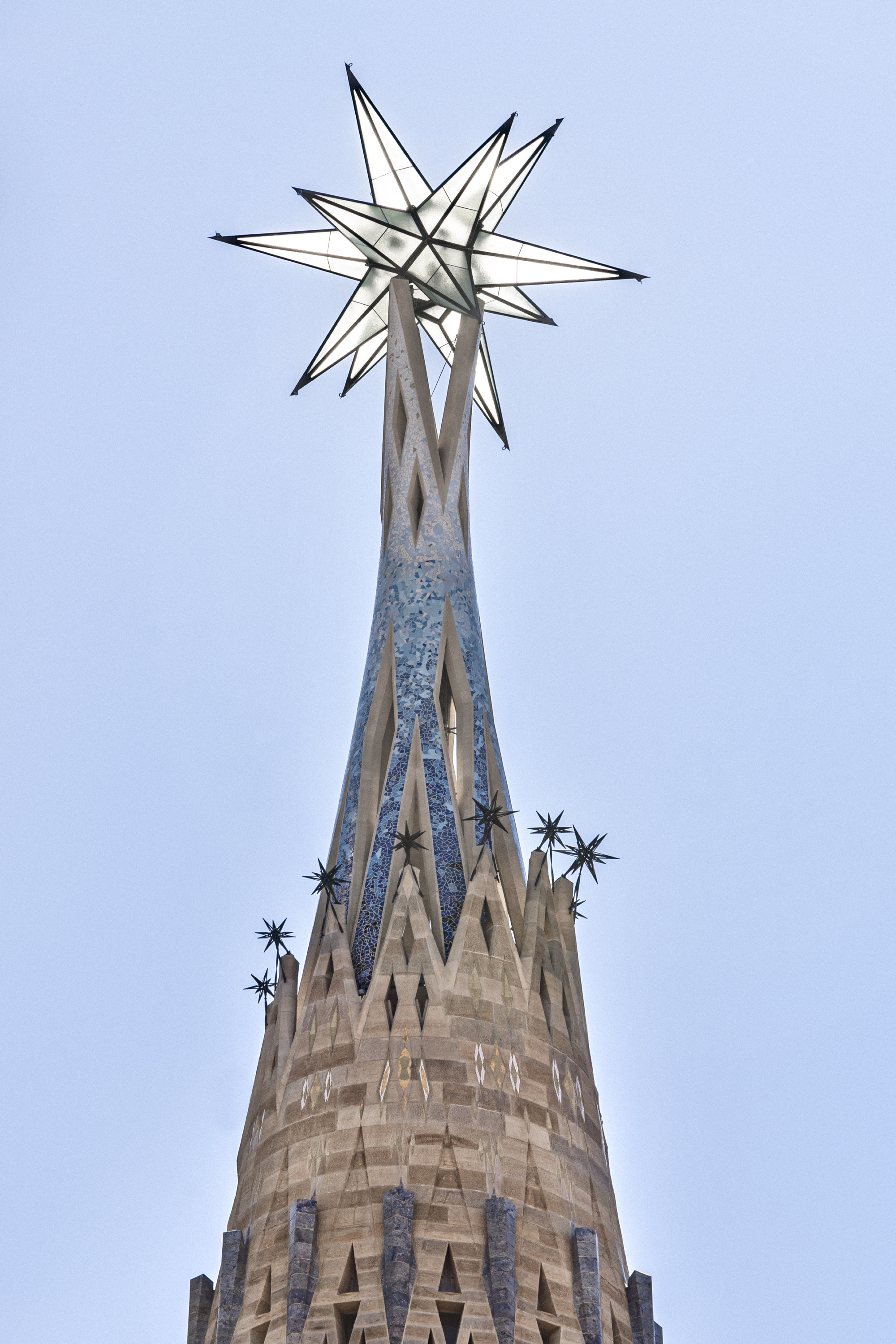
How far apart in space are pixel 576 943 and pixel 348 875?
339 cm

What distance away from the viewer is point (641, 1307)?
22766mm

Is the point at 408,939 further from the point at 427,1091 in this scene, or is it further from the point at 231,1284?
the point at 231,1284

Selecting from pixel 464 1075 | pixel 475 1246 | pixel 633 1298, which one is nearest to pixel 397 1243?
pixel 475 1246

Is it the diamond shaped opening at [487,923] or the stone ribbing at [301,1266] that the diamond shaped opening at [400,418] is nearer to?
the diamond shaped opening at [487,923]

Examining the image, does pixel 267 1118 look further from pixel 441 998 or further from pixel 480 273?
pixel 480 273

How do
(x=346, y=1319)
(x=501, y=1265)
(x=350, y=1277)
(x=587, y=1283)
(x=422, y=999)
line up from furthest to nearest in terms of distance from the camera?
(x=422, y=999) → (x=587, y=1283) → (x=350, y=1277) → (x=501, y=1265) → (x=346, y=1319)

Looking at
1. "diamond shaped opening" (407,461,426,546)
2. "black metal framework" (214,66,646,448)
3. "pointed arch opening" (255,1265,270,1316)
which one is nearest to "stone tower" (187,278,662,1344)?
"pointed arch opening" (255,1265,270,1316)

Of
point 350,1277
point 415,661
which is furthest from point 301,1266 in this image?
point 415,661

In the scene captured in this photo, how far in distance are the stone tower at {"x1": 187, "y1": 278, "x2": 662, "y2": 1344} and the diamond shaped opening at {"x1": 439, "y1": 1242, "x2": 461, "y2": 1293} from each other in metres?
0.02

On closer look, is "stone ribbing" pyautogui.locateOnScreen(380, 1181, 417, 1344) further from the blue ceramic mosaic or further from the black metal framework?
the black metal framework

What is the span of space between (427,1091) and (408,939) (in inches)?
91.2

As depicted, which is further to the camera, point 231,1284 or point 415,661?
point 415,661

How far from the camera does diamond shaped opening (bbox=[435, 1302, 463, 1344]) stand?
2059 centimetres

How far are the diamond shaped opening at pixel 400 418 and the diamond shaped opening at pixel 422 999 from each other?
1011 centimetres
